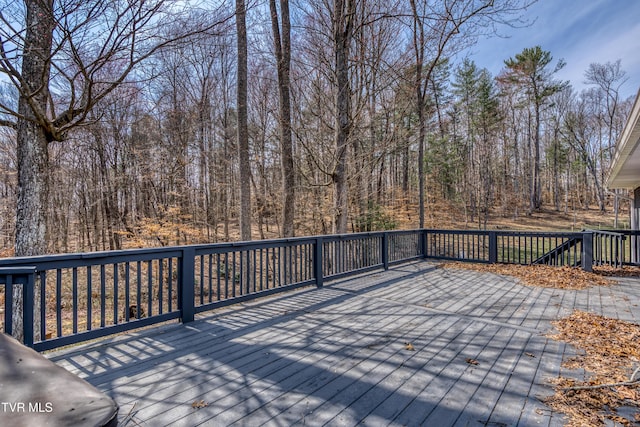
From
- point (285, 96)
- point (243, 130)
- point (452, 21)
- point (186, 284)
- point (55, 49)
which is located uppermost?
point (452, 21)

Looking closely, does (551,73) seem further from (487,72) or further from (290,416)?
(290,416)

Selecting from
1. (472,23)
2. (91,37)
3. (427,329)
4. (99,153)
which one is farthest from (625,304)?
(99,153)

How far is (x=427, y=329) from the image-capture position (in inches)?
133

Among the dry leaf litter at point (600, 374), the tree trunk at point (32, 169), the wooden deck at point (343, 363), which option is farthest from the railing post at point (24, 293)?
the dry leaf litter at point (600, 374)

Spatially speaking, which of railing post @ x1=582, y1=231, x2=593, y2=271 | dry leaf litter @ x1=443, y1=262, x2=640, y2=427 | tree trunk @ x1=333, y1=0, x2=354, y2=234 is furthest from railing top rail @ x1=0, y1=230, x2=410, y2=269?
railing post @ x1=582, y1=231, x2=593, y2=271

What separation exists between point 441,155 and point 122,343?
1739 centimetres

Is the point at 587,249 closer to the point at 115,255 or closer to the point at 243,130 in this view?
the point at 243,130

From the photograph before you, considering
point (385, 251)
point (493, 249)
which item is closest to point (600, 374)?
point (385, 251)

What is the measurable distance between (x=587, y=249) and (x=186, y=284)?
7282mm

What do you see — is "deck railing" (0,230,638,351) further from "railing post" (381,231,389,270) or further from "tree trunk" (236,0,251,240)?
"tree trunk" (236,0,251,240)

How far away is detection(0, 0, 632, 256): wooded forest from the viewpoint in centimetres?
434

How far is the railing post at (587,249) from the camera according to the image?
20.9ft

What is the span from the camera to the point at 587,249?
6.41m

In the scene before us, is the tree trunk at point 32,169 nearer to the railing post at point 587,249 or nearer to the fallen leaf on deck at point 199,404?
the fallen leaf on deck at point 199,404
